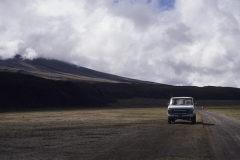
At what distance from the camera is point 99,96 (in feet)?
417

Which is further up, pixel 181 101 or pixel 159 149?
pixel 181 101

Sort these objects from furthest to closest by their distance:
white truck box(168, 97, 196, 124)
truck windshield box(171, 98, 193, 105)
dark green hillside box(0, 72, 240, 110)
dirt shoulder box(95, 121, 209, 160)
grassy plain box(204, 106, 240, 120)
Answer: dark green hillside box(0, 72, 240, 110), grassy plain box(204, 106, 240, 120), truck windshield box(171, 98, 193, 105), white truck box(168, 97, 196, 124), dirt shoulder box(95, 121, 209, 160)

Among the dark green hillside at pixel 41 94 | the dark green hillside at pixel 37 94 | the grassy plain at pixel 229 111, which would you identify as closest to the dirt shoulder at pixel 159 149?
the grassy plain at pixel 229 111

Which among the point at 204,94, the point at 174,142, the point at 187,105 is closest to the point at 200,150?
the point at 174,142

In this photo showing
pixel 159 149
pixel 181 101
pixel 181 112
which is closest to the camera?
pixel 159 149

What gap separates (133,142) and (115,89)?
502ft

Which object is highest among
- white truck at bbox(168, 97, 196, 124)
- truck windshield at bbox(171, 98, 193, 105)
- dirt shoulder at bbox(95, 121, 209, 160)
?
truck windshield at bbox(171, 98, 193, 105)

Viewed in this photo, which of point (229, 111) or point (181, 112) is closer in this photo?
point (181, 112)

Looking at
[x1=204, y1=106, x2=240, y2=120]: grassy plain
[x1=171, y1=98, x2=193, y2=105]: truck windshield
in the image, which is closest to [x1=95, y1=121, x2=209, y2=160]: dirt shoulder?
[x1=171, y1=98, x2=193, y2=105]: truck windshield

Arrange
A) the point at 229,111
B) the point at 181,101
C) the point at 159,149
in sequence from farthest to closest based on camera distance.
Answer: the point at 229,111, the point at 181,101, the point at 159,149

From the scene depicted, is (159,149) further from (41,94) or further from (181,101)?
(41,94)

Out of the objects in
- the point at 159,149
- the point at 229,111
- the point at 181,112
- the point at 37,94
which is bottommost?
the point at 159,149

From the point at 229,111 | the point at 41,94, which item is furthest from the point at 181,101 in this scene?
the point at 41,94

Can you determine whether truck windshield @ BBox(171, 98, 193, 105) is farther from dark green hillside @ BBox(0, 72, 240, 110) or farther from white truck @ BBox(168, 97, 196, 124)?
dark green hillside @ BBox(0, 72, 240, 110)
